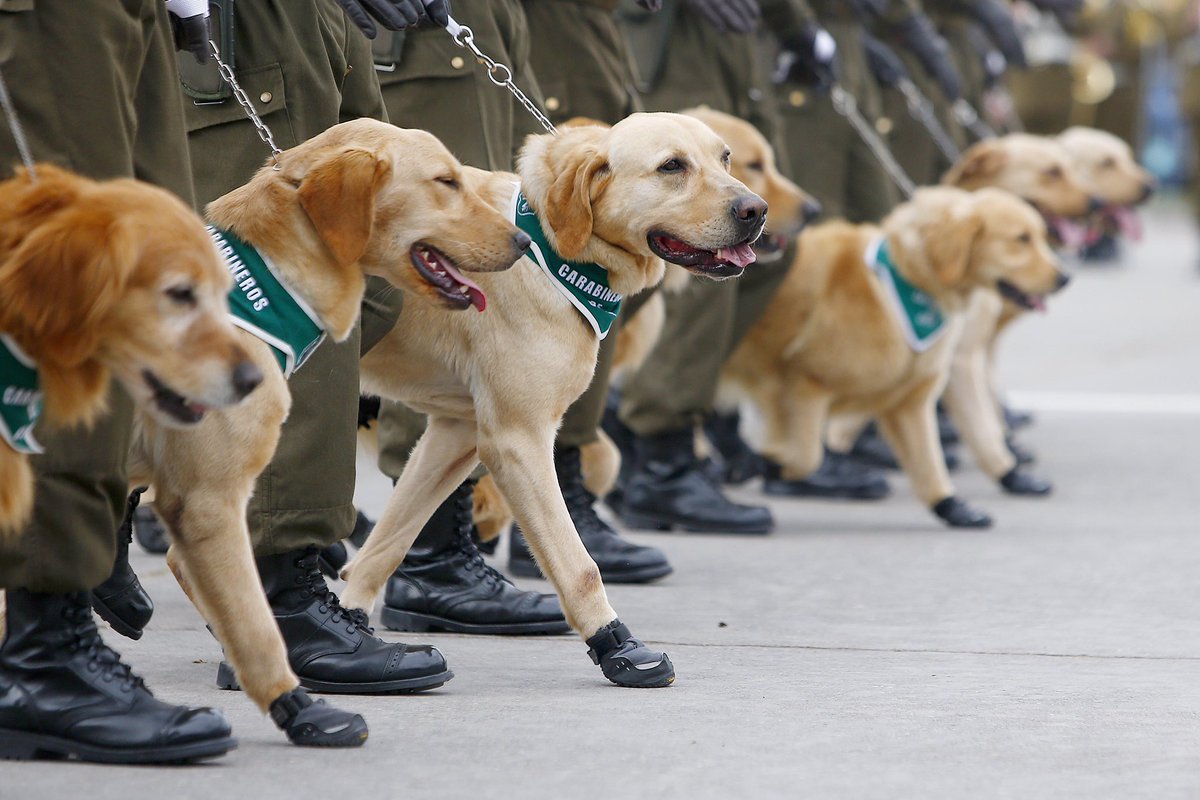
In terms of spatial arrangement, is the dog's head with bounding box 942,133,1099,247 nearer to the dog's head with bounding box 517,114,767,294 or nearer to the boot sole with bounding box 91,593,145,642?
the dog's head with bounding box 517,114,767,294

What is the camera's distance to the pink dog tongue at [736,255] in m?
3.86

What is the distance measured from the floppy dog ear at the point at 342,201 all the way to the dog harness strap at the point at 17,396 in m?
0.70

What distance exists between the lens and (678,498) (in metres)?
6.02

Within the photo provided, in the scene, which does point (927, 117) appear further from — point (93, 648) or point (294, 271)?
point (93, 648)

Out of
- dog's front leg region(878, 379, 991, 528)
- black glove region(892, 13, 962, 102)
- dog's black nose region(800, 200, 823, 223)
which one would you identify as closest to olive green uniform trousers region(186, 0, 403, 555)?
dog's black nose region(800, 200, 823, 223)

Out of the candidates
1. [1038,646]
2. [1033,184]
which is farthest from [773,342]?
[1038,646]

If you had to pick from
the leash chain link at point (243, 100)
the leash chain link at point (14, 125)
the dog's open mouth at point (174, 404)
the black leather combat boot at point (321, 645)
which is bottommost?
the black leather combat boot at point (321, 645)

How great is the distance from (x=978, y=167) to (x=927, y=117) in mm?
364

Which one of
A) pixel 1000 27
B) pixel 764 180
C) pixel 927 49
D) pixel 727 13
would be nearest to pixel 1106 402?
pixel 1000 27

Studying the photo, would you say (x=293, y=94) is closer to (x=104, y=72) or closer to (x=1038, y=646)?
(x=104, y=72)

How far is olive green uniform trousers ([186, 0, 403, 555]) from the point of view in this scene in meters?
3.46

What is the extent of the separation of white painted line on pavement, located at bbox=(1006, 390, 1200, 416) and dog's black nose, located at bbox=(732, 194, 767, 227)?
583cm

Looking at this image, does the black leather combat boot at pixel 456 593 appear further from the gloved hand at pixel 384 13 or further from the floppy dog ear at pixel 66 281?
the floppy dog ear at pixel 66 281

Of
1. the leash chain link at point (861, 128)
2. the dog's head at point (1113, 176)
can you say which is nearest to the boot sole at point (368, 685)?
the leash chain link at point (861, 128)
